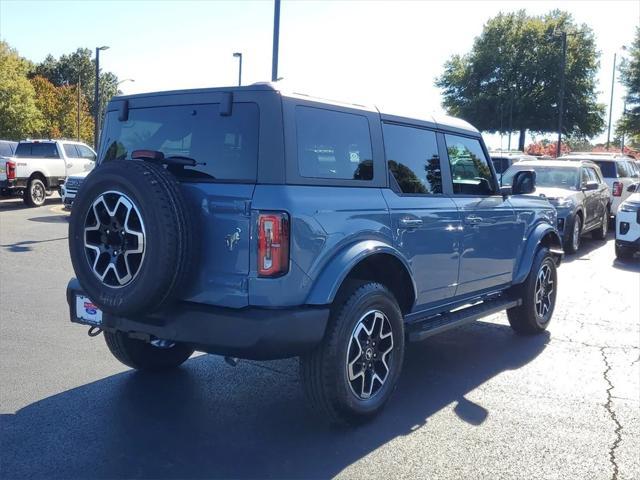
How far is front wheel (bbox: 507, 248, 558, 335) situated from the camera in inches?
251

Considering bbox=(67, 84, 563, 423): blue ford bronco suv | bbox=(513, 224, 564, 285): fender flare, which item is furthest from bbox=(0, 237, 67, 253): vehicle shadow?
bbox=(513, 224, 564, 285): fender flare

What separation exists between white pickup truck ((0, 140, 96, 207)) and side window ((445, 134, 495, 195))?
50.9 ft

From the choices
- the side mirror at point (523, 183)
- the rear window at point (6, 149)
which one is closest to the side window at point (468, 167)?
the side mirror at point (523, 183)

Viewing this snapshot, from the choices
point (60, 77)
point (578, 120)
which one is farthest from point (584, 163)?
point (60, 77)

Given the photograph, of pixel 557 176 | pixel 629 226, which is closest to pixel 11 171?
pixel 557 176

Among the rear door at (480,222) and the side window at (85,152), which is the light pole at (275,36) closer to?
the side window at (85,152)

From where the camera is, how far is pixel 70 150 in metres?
19.8

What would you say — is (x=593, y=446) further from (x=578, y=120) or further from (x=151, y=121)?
(x=578, y=120)

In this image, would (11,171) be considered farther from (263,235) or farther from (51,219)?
(263,235)

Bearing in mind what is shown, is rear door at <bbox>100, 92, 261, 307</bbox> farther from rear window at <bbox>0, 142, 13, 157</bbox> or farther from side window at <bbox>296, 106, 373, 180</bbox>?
rear window at <bbox>0, 142, 13, 157</bbox>

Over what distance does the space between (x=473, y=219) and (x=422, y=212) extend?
2.75ft

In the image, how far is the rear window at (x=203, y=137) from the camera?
148 inches

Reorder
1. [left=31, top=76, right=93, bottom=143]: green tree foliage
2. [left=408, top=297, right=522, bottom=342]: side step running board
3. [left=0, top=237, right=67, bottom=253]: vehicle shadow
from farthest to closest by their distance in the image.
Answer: [left=31, top=76, right=93, bottom=143]: green tree foliage → [left=0, top=237, right=67, bottom=253]: vehicle shadow → [left=408, top=297, right=522, bottom=342]: side step running board

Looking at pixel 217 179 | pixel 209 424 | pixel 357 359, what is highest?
pixel 217 179
